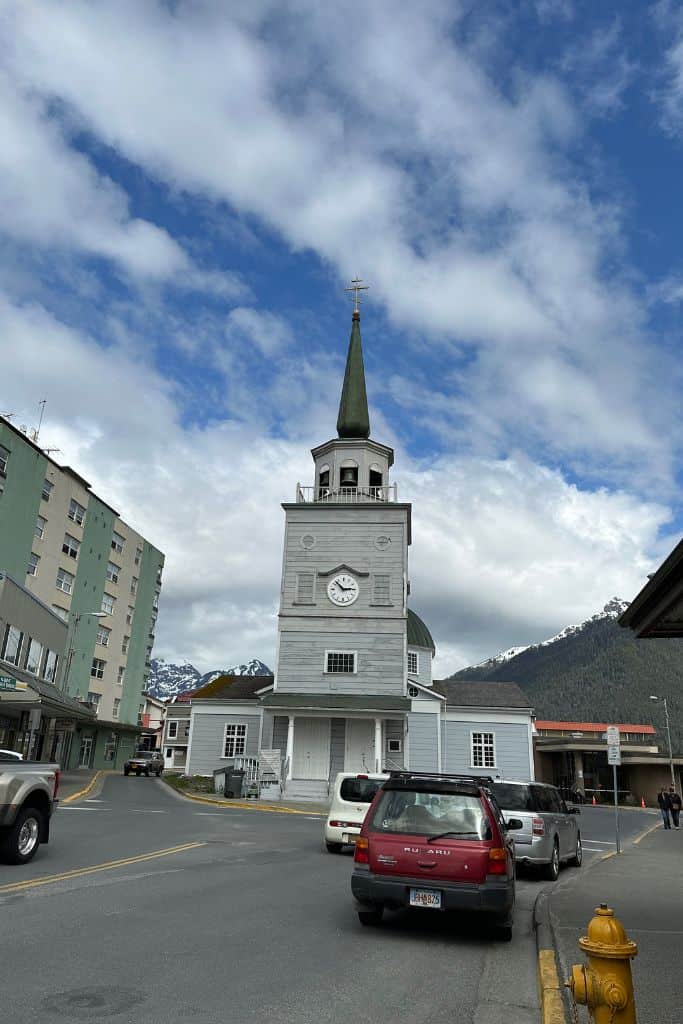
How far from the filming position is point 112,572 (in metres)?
57.9

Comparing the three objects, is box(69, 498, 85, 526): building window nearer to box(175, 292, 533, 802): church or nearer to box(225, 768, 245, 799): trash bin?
box(175, 292, 533, 802): church

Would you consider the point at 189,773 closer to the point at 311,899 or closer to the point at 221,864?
the point at 221,864

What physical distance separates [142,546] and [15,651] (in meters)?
31.9

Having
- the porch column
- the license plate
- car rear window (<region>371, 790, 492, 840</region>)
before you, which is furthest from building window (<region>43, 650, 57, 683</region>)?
the license plate

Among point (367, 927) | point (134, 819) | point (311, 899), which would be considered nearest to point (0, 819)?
point (311, 899)

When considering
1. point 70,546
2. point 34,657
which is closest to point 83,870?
point 34,657

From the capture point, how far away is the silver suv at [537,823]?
1295 cm

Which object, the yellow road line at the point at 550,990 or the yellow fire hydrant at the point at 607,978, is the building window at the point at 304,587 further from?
the yellow fire hydrant at the point at 607,978

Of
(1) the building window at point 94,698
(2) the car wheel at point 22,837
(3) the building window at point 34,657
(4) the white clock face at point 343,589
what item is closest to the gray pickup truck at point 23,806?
(2) the car wheel at point 22,837

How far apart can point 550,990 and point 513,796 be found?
806cm

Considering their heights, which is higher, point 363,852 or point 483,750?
point 483,750

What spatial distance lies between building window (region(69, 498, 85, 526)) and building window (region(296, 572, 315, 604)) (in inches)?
811

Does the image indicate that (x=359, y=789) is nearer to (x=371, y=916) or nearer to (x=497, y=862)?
(x=371, y=916)

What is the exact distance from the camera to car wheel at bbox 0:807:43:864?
1097 centimetres
